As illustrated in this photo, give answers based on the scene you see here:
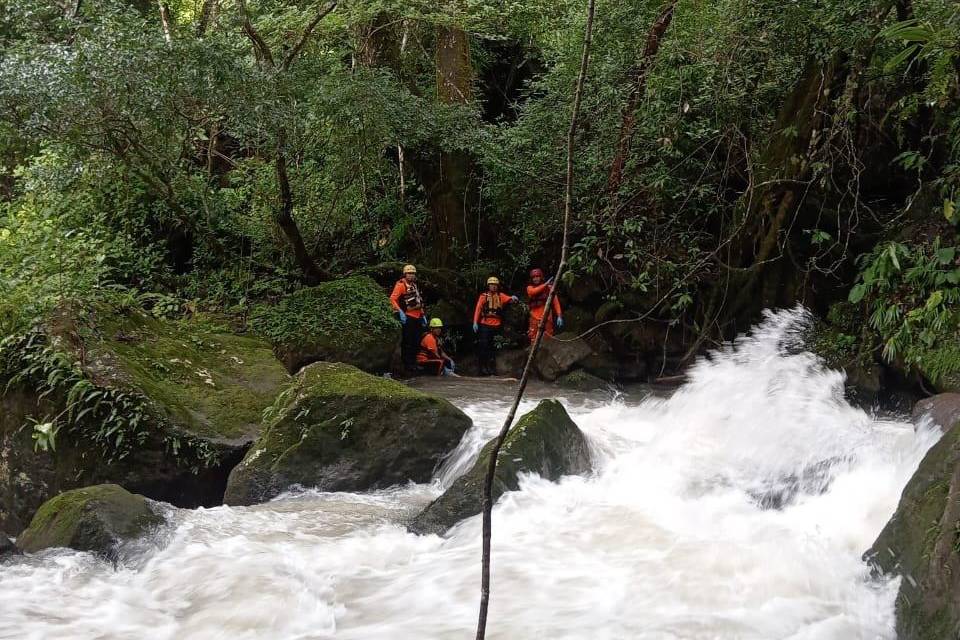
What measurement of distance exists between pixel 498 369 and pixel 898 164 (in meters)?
6.56

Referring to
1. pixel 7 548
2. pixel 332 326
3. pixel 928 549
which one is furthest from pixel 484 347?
pixel 928 549

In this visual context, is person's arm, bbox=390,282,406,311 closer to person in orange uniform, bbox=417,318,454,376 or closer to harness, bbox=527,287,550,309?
person in orange uniform, bbox=417,318,454,376

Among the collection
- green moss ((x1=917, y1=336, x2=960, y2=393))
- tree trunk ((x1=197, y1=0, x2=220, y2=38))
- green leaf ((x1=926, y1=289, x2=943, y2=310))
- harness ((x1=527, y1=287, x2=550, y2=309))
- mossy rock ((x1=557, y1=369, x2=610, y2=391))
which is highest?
tree trunk ((x1=197, y1=0, x2=220, y2=38))

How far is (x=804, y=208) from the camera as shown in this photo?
33.8ft

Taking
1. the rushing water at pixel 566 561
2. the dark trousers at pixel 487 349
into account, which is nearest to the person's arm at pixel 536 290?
the dark trousers at pixel 487 349

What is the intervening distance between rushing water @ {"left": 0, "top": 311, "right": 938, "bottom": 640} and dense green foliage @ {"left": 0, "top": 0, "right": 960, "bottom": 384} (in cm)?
177

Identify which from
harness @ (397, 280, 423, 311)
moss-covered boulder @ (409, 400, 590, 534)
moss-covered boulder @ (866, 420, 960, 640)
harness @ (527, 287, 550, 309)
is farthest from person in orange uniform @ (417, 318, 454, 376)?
moss-covered boulder @ (866, 420, 960, 640)

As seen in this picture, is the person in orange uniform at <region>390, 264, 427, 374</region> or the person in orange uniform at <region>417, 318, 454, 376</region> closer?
the person in orange uniform at <region>390, 264, 427, 374</region>

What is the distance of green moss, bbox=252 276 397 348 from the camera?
38.6ft

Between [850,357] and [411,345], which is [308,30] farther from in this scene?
[850,357]

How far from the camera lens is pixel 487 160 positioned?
13484 mm

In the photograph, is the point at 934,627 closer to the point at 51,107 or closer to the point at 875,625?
the point at 875,625

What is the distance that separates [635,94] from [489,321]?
13.7 feet

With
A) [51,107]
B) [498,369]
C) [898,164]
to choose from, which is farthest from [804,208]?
[51,107]
